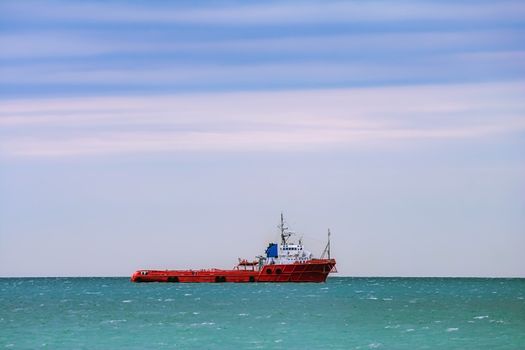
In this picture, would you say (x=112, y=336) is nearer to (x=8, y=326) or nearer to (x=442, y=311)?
(x=8, y=326)

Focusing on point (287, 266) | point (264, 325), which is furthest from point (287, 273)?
point (264, 325)

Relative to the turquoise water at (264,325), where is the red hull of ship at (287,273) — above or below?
above

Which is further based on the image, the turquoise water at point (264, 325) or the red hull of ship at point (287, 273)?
the red hull of ship at point (287, 273)

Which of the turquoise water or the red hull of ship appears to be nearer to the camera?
the turquoise water

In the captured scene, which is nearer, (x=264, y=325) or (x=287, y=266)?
(x=264, y=325)

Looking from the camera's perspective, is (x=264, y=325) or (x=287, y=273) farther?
(x=287, y=273)

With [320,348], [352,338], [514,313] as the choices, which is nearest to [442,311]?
[514,313]

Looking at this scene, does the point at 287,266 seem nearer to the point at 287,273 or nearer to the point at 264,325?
the point at 287,273

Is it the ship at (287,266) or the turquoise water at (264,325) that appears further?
the ship at (287,266)

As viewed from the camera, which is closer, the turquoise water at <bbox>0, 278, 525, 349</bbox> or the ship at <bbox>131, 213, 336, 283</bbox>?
the turquoise water at <bbox>0, 278, 525, 349</bbox>

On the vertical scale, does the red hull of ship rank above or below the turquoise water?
above

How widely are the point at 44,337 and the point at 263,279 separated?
10224cm

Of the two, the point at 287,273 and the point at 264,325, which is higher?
the point at 287,273

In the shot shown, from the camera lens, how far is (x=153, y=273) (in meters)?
198
